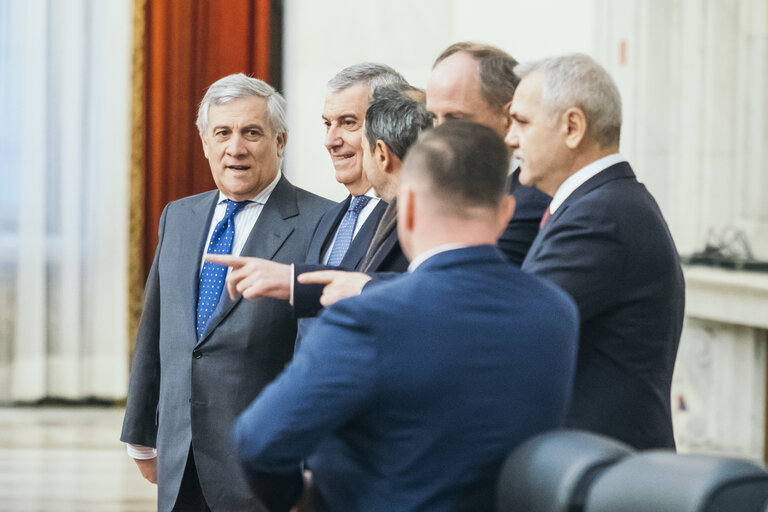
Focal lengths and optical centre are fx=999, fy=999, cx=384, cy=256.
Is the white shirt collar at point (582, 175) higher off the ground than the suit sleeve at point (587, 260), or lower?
higher

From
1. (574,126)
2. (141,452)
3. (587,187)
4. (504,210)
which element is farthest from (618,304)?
(141,452)

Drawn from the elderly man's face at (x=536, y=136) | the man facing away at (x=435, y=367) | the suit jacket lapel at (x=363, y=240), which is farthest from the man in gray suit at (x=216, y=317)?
the man facing away at (x=435, y=367)

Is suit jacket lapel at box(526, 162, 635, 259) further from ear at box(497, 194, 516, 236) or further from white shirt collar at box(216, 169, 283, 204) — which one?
white shirt collar at box(216, 169, 283, 204)

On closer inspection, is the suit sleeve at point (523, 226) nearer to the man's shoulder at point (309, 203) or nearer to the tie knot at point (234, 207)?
the man's shoulder at point (309, 203)

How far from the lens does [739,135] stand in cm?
473

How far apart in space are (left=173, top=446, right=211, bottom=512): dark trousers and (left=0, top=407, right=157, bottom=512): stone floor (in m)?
1.90

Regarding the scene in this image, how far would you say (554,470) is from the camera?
3.13ft

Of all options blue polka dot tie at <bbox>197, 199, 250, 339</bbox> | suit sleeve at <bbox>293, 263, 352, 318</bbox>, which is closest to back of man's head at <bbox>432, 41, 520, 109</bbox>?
suit sleeve at <bbox>293, 263, 352, 318</bbox>

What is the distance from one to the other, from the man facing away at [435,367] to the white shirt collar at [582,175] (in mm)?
493

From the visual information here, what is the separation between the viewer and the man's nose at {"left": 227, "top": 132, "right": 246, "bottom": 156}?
2.45m

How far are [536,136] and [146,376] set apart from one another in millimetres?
1322

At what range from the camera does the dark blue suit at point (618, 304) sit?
1.60 meters

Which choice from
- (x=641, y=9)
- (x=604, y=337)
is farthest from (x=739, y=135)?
(x=604, y=337)

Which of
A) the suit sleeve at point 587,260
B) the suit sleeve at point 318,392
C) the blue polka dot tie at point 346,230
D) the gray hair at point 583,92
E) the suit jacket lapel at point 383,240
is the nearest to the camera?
the suit sleeve at point 318,392
